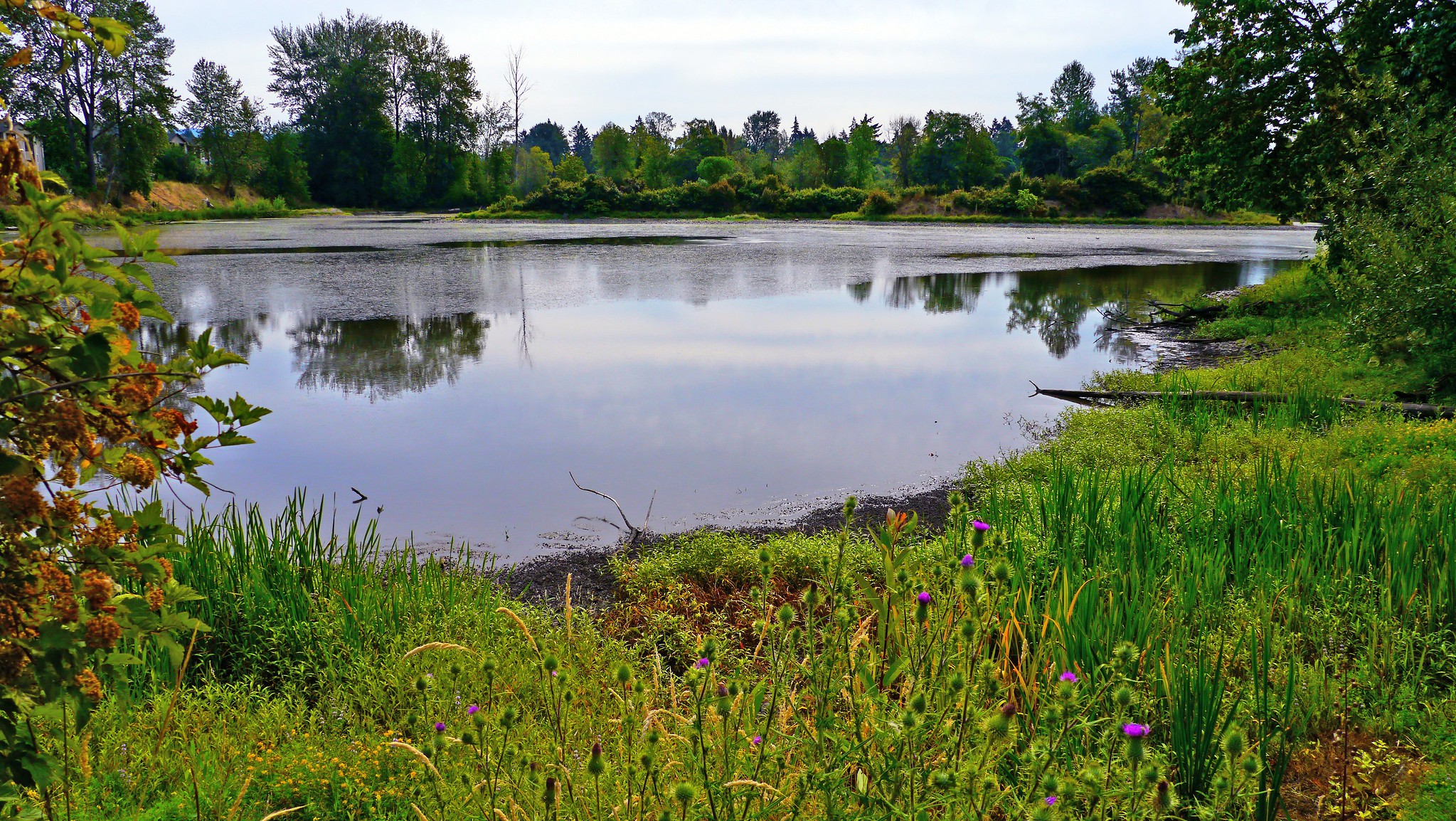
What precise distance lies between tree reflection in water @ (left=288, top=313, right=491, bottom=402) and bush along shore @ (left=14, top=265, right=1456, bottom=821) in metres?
4.23

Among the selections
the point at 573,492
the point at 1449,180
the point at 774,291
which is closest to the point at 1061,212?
the point at 774,291

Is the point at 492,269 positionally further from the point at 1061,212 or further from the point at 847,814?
the point at 1061,212

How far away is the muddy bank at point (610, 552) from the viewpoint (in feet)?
15.1

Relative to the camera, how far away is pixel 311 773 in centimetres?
253

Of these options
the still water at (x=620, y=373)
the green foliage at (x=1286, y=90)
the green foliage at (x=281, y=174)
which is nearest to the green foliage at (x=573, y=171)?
the green foliage at (x=281, y=174)

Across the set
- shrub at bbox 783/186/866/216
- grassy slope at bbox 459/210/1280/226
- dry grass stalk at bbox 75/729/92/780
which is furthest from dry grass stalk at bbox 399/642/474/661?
shrub at bbox 783/186/866/216

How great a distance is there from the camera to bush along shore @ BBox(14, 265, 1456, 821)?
1960mm

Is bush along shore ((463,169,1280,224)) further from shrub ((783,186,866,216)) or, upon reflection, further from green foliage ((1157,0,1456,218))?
green foliage ((1157,0,1456,218))

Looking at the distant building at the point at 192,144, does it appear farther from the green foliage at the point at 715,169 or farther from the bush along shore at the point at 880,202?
the green foliage at the point at 715,169

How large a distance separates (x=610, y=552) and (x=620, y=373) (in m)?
4.51

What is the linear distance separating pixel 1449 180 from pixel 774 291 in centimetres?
997

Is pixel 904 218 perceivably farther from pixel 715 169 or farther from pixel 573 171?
pixel 573 171

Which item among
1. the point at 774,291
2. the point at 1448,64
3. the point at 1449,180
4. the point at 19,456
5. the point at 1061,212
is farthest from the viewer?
the point at 1061,212

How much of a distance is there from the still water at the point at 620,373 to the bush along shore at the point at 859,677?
49.4 inches
